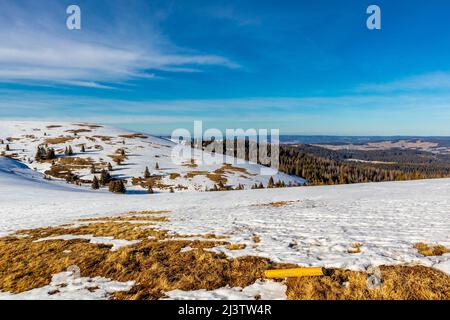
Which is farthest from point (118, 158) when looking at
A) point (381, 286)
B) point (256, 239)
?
point (381, 286)

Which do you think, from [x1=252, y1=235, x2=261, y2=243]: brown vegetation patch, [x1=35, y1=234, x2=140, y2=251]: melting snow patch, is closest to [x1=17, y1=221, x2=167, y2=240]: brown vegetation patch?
[x1=35, y1=234, x2=140, y2=251]: melting snow patch

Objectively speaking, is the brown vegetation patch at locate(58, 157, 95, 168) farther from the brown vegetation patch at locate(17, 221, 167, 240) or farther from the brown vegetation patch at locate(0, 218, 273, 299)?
the brown vegetation patch at locate(0, 218, 273, 299)

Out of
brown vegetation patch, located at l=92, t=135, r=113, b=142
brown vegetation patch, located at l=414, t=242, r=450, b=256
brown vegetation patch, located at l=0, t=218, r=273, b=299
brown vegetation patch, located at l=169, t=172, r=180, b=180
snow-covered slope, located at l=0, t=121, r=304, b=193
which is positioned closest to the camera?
brown vegetation patch, located at l=0, t=218, r=273, b=299

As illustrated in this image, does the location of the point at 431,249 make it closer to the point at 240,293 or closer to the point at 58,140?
the point at 240,293

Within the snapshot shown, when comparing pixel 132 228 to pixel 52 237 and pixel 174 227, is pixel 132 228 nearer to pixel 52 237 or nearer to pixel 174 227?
pixel 174 227

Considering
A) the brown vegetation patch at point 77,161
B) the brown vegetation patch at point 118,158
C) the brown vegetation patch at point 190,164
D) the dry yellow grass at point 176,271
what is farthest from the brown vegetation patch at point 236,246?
the brown vegetation patch at point 118,158

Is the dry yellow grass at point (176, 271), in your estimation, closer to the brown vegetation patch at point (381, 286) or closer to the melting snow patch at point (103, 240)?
the brown vegetation patch at point (381, 286)
